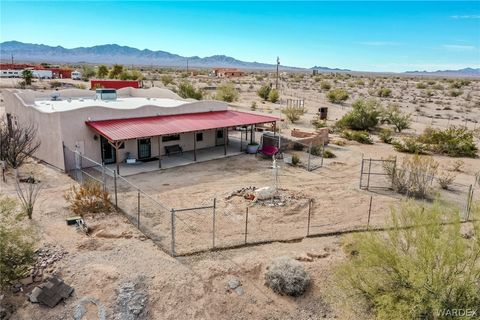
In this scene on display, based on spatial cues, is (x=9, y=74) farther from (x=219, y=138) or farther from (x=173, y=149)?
(x=173, y=149)

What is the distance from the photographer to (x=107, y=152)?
78.3 ft

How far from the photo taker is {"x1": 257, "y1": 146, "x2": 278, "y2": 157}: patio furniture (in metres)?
26.9

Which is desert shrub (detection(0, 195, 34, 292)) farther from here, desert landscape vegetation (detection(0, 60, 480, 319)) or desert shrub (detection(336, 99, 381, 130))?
desert shrub (detection(336, 99, 381, 130))

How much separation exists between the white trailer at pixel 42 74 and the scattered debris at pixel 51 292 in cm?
8353

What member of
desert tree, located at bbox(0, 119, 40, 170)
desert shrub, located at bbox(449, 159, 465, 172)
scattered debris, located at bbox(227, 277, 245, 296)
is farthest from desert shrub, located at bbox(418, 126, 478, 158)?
desert tree, located at bbox(0, 119, 40, 170)

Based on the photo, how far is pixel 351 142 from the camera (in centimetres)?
3306

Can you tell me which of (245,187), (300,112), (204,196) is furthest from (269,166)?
(300,112)

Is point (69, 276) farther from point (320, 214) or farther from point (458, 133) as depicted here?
point (458, 133)

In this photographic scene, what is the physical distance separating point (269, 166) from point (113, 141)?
922cm

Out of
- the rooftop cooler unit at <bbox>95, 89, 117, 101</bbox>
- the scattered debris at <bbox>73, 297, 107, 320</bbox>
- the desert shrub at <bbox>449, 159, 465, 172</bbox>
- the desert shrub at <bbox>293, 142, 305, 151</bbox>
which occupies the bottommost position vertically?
the scattered debris at <bbox>73, 297, 107, 320</bbox>

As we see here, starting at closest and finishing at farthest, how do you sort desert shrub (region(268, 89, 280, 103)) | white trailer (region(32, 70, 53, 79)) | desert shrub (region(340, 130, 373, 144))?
desert shrub (region(340, 130, 373, 144)) → desert shrub (region(268, 89, 280, 103)) → white trailer (region(32, 70, 53, 79))

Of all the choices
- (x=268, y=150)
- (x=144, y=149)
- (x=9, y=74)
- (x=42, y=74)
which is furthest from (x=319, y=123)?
(x=9, y=74)

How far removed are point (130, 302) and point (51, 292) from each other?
2.11m

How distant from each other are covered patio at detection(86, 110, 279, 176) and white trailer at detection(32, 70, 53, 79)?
6816 cm
